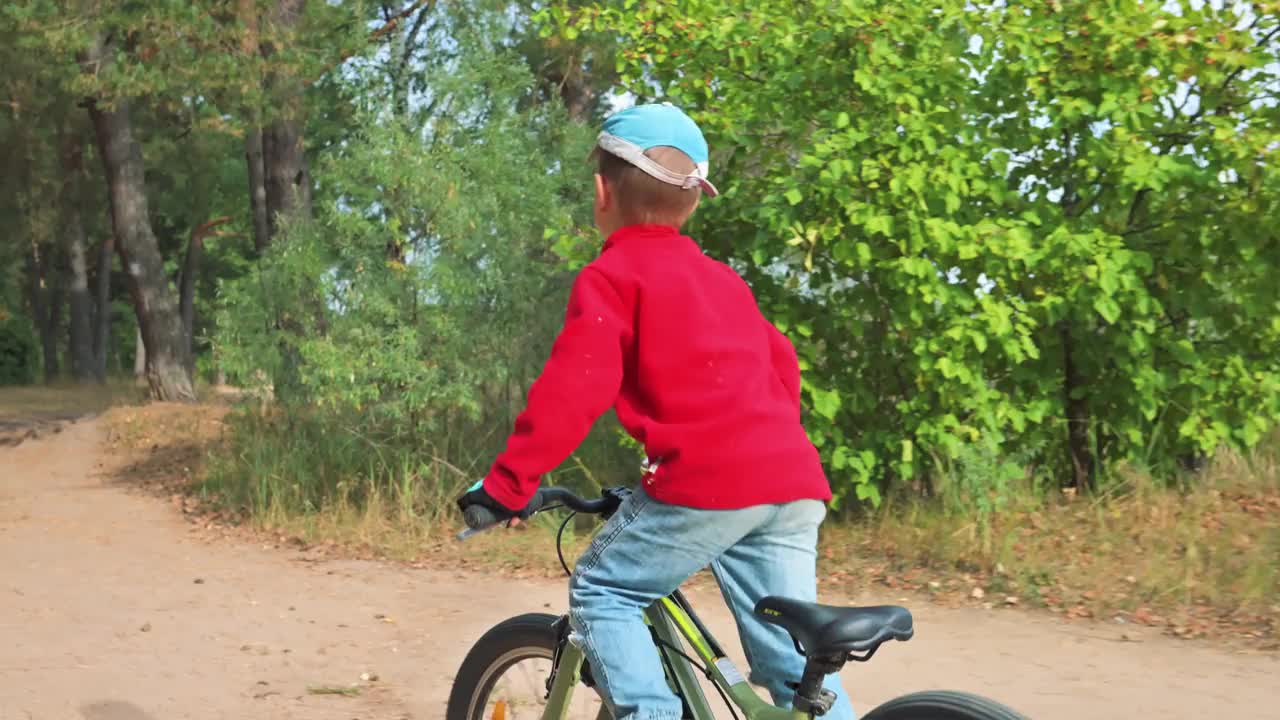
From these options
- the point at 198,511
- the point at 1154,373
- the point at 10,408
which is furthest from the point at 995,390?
the point at 10,408

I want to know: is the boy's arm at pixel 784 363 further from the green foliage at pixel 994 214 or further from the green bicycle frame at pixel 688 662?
the green foliage at pixel 994 214

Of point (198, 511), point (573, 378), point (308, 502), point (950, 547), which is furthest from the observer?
point (198, 511)

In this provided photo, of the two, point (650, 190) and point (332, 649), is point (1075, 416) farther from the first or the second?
point (650, 190)

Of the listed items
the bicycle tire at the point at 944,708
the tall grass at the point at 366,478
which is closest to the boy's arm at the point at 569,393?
the bicycle tire at the point at 944,708

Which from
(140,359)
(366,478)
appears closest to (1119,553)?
(366,478)

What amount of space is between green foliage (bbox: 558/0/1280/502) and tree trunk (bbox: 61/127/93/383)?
20890 mm

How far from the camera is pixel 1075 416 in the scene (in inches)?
323

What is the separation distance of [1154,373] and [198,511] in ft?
24.5

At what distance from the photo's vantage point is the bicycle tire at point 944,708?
243cm

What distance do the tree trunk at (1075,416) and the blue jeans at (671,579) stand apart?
560cm

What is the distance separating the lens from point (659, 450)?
2777 mm

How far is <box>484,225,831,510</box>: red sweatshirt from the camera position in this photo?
9.03 feet

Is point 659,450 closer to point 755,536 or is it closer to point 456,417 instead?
point 755,536

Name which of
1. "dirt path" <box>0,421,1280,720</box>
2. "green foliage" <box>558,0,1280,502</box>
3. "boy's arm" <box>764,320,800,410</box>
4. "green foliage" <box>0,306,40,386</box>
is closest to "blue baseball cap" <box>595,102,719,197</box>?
"boy's arm" <box>764,320,800,410</box>
